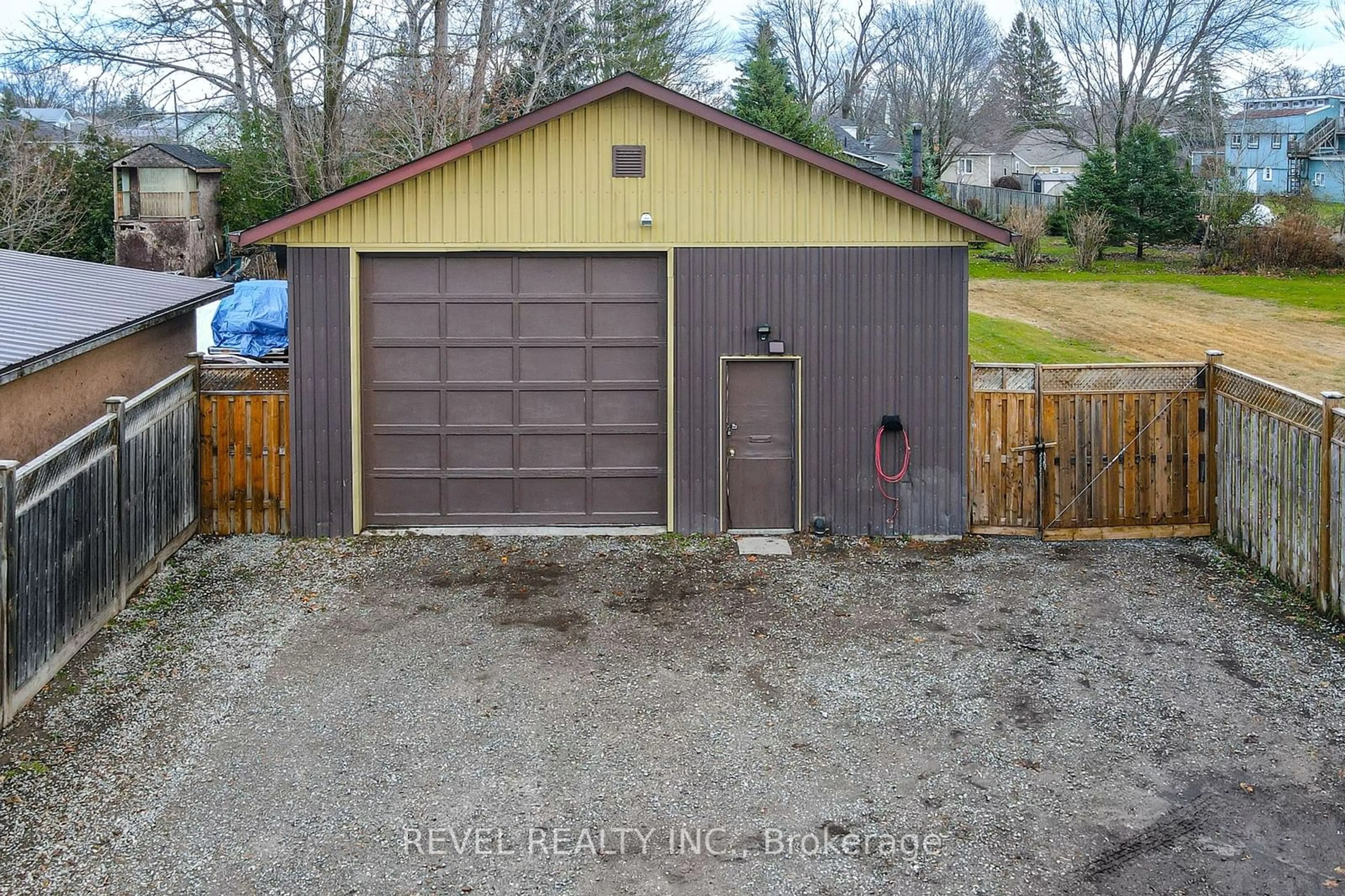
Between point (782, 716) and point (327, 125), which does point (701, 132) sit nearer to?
point (782, 716)

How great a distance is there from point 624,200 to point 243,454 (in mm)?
4438

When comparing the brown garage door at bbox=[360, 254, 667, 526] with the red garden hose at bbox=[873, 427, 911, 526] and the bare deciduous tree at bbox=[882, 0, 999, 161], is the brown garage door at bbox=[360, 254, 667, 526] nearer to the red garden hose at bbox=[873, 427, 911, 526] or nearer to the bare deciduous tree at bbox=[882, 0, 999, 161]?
the red garden hose at bbox=[873, 427, 911, 526]

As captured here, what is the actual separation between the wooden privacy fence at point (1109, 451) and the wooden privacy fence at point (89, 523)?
7.44 m

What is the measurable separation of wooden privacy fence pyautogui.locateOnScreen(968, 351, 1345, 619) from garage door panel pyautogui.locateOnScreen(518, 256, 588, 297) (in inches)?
155

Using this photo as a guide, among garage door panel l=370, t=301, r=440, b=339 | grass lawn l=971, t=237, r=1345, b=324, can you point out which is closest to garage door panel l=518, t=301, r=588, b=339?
garage door panel l=370, t=301, r=440, b=339

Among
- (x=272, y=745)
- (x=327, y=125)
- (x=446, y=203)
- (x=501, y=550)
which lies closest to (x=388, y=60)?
(x=327, y=125)

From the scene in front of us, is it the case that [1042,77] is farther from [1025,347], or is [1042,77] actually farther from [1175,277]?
[1025,347]

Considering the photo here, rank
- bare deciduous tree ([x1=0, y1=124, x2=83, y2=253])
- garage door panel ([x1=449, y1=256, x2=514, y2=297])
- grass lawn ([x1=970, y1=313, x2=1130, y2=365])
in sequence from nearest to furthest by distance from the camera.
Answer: garage door panel ([x1=449, y1=256, x2=514, y2=297]) < grass lawn ([x1=970, y1=313, x2=1130, y2=365]) < bare deciduous tree ([x1=0, y1=124, x2=83, y2=253])

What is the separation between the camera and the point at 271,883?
5.24 metres

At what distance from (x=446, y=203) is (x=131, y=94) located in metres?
A: 14.2

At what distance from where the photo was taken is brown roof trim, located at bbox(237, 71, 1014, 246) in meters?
10.8

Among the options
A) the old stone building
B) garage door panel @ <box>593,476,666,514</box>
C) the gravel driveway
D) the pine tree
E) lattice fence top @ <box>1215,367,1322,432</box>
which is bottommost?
the gravel driveway

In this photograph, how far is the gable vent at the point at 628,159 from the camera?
438 inches

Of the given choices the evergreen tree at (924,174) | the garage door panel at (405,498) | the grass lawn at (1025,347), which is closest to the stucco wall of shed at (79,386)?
the garage door panel at (405,498)
